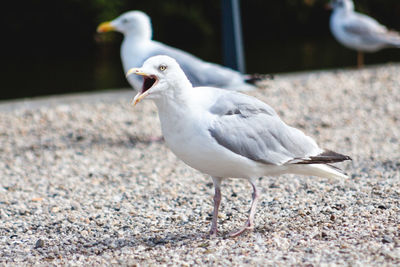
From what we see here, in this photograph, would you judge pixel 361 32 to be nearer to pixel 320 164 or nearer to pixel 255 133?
pixel 320 164

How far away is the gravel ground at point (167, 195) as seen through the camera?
2.82 metres

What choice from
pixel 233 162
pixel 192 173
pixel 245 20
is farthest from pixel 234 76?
pixel 245 20

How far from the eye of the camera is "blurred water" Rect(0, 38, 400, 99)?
39.1 ft

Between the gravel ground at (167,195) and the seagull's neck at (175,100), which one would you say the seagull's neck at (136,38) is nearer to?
the gravel ground at (167,195)

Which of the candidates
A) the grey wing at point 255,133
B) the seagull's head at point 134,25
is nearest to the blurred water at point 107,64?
the seagull's head at point 134,25

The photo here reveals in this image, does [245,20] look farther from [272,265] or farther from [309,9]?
[272,265]

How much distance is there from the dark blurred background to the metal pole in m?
4.81

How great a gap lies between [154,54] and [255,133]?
2.67 meters

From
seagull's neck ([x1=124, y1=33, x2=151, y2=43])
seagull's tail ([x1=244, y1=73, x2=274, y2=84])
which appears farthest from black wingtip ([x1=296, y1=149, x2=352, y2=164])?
seagull's neck ([x1=124, y1=33, x2=151, y2=43])

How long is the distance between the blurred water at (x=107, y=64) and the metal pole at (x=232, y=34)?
14.3ft

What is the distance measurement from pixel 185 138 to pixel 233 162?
0.26 m

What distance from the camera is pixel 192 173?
14.9 ft

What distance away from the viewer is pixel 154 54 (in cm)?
552

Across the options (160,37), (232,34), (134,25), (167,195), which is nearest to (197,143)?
(167,195)
